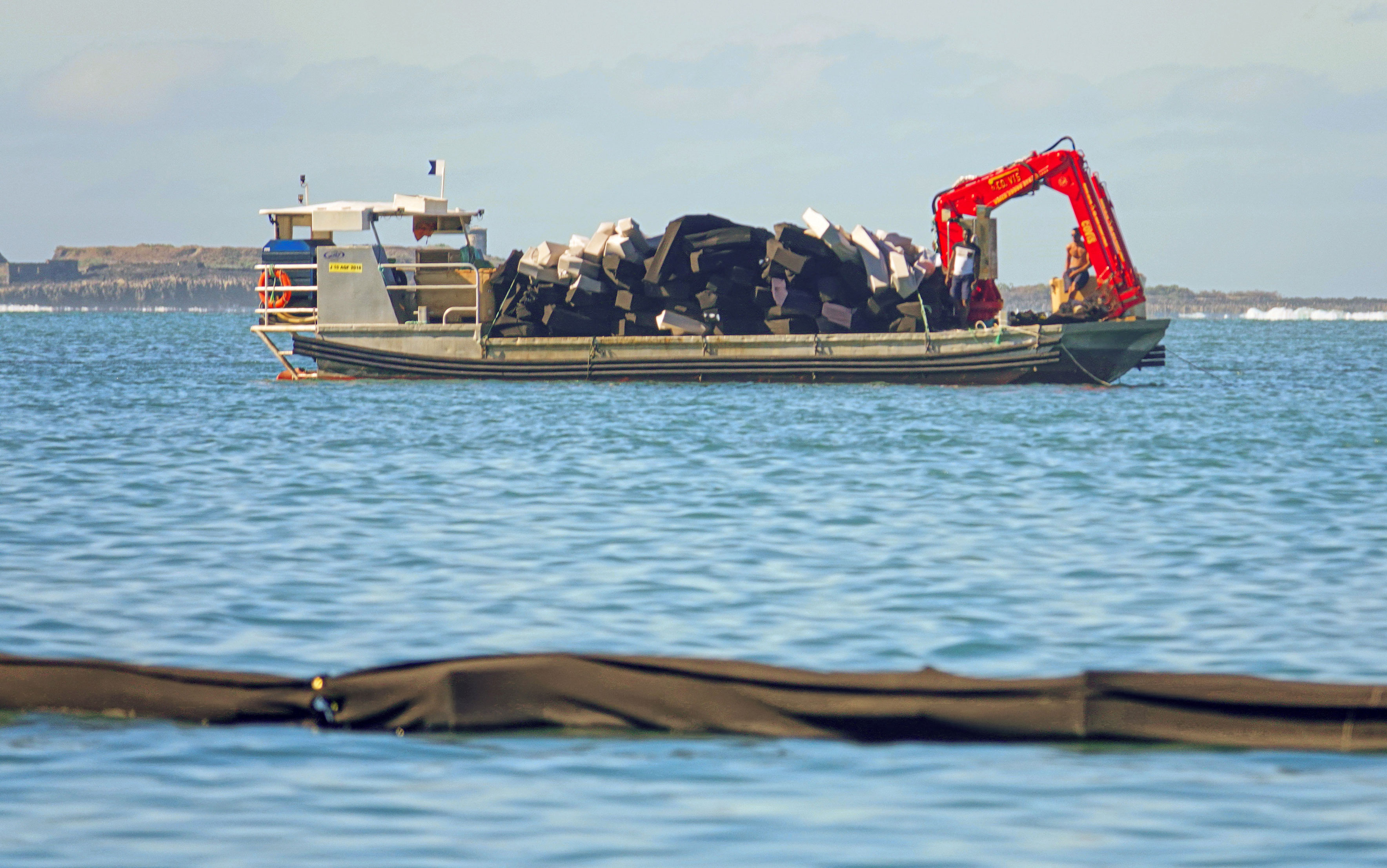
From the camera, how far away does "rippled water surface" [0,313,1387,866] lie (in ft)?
15.8

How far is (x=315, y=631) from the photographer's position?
7902 millimetres

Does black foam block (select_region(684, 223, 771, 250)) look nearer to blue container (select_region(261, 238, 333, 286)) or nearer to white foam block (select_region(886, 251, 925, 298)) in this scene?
white foam block (select_region(886, 251, 925, 298))

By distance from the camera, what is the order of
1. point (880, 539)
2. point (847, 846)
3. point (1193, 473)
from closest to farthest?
point (847, 846) → point (880, 539) → point (1193, 473)

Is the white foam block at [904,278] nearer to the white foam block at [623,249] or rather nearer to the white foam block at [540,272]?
the white foam block at [623,249]

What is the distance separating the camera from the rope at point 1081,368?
25.2m

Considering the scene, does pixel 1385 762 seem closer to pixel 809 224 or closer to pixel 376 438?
pixel 376 438

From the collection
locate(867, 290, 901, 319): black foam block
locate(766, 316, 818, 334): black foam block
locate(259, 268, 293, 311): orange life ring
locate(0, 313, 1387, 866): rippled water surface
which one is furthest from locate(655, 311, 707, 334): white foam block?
locate(259, 268, 293, 311): orange life ring

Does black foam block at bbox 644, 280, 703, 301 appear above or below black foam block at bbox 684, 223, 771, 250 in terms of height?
below

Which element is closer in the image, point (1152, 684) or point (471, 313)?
point (1152, 684)

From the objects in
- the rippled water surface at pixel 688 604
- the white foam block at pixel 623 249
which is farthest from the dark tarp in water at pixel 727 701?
the white foam block at pixel 623 249

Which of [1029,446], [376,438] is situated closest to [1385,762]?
[1029,446]

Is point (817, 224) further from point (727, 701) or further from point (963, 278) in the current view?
point (727, 701)

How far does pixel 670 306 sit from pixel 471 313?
394cm

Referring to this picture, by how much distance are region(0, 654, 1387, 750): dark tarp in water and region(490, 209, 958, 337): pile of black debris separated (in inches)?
802
